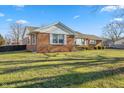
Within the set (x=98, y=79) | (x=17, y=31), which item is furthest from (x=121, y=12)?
(x=17, y=31)

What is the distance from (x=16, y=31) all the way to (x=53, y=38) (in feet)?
101

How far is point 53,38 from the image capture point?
20625 mm

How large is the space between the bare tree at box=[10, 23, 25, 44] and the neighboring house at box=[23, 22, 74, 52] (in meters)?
27.5

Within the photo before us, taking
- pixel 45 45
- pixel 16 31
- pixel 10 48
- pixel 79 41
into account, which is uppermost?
pixel 16 31

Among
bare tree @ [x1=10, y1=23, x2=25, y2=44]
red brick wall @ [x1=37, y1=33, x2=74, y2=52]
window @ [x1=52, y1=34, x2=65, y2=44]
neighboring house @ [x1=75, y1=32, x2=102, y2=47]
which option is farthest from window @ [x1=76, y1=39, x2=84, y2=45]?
bare tree @ [x1=10, y1=23, x2=25, y2=44]

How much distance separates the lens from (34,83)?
236 inches

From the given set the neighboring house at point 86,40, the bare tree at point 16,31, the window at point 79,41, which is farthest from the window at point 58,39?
the bare tree at point 16,31

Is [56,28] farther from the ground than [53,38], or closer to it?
farther from the ground

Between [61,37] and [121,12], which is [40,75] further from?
[61,37]

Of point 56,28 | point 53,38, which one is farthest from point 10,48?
point 56,28

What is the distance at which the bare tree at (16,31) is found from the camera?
156ft

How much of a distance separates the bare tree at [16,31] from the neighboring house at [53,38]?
27.5 m

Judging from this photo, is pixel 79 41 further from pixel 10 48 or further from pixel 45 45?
pixel 45 45

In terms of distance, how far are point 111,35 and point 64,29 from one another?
35105 mm
